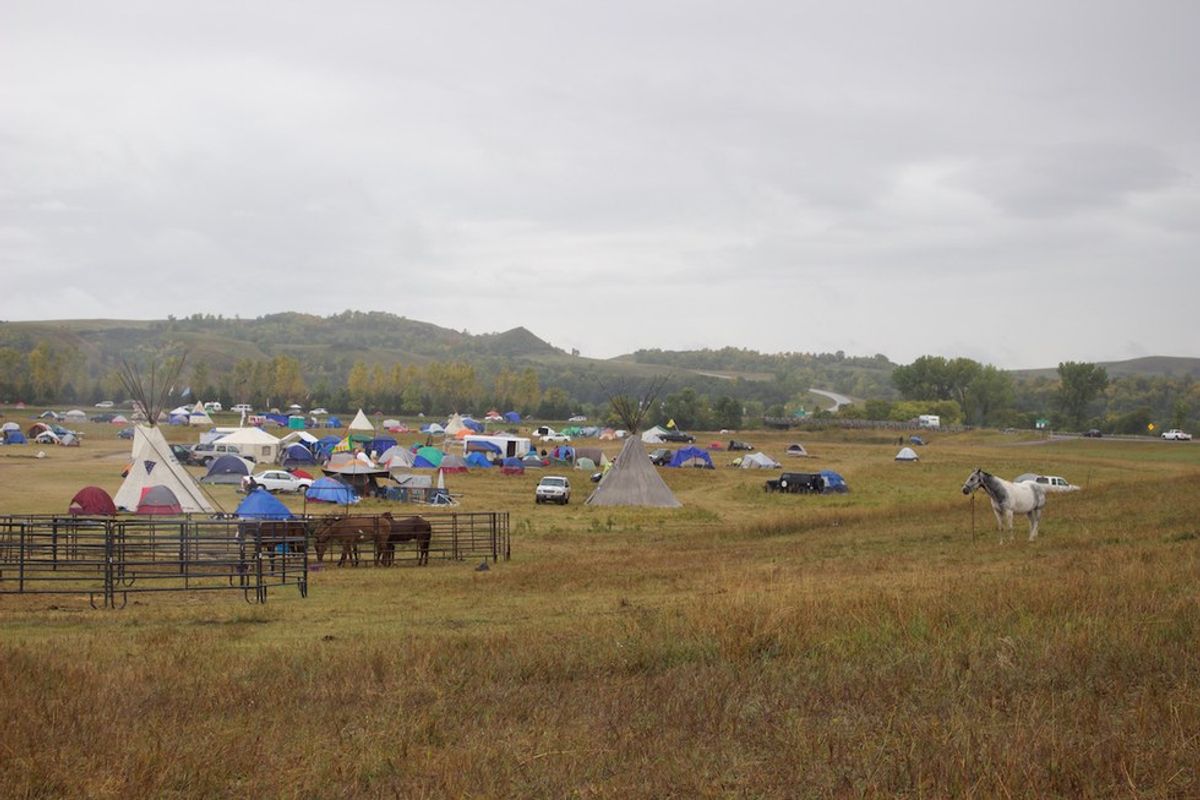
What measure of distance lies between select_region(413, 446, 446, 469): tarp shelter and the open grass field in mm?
35216

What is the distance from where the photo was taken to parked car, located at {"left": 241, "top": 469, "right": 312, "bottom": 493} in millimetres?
42531

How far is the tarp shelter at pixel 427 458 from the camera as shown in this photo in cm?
5219

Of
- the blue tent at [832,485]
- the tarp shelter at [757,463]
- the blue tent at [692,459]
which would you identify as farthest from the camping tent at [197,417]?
the blue tent at [832,485]

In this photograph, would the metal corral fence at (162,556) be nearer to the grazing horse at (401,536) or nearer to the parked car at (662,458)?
the grazing horse at (401,536)

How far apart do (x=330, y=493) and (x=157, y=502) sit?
795 cm

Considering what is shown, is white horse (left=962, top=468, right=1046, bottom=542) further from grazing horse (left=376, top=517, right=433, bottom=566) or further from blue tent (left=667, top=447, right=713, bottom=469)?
blue tent (left=667, top=447, right=713, bottom=469)

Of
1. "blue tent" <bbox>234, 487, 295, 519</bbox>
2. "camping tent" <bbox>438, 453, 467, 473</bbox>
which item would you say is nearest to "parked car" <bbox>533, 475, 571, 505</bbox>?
"blue tent" <bbox>234, 487, 295, 519</bbox>

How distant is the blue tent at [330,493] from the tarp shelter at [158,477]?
5.92 meters

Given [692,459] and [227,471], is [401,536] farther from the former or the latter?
[692,459]

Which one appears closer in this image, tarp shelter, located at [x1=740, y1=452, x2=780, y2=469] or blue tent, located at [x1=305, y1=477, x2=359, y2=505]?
blue tent, located at [x1=305, y1=477, x2=359, y2=505]

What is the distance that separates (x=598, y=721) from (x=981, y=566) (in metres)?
11.5

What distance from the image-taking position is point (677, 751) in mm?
5953

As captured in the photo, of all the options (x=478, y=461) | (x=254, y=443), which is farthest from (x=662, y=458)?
(x=254, y=443)

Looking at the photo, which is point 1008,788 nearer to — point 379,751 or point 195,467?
point 379,751
